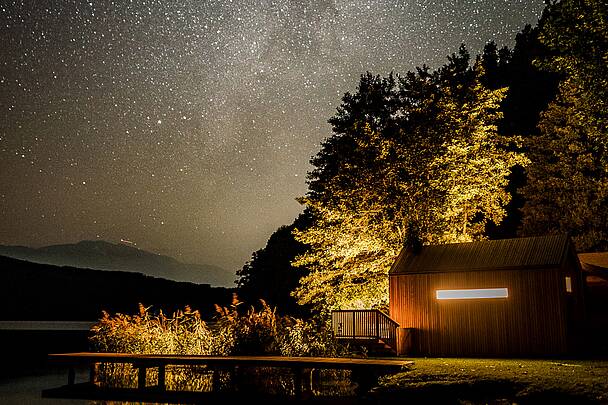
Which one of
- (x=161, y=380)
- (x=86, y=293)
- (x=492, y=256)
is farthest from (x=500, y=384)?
(x=86, y=293)

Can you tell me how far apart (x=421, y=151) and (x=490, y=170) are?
320cm

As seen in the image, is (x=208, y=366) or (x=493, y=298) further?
(x=493, y=298)

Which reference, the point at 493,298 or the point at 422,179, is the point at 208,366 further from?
the point at 422,179

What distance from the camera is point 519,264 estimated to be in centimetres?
1944

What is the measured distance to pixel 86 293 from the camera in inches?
3593

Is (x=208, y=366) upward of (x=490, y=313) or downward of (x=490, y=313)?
downward

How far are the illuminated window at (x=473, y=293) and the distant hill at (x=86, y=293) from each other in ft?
224

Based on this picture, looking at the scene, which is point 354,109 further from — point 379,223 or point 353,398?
point 353,398

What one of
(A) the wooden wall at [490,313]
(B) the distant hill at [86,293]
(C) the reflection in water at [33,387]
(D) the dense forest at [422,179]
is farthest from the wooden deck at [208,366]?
(B) the distant hill at [86,293]

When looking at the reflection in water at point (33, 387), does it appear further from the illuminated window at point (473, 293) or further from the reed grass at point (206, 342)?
the illuminated window at point (473, 293)

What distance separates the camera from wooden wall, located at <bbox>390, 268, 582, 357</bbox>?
18.9 metres

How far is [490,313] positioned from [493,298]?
483 millimetres

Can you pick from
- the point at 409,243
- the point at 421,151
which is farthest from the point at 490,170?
the point at 409,243

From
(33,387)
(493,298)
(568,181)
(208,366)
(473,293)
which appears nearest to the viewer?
(208,366)
